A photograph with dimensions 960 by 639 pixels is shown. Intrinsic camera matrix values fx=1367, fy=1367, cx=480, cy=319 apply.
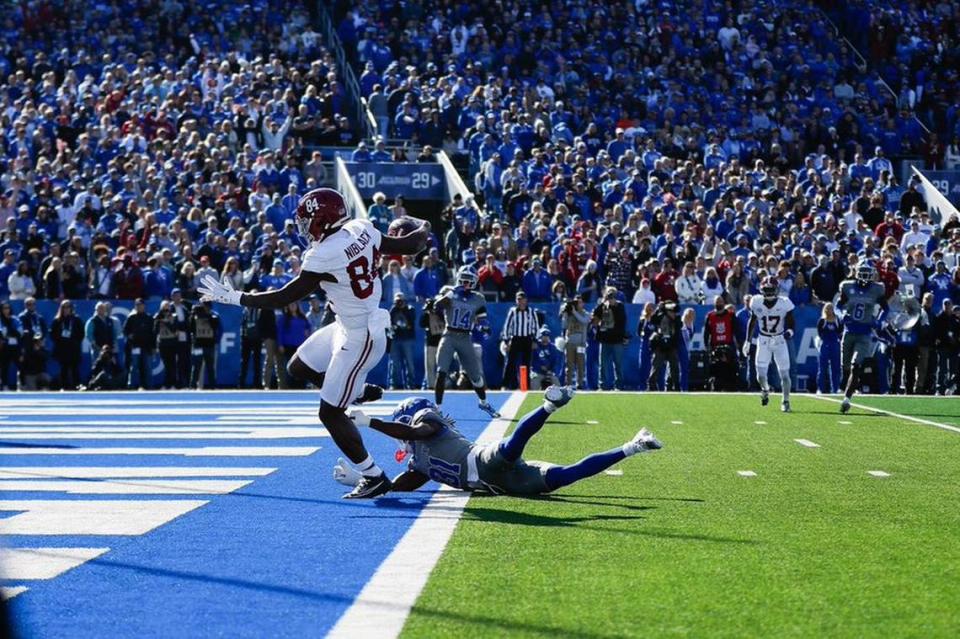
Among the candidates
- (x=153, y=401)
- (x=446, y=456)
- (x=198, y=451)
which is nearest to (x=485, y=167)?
(x=153, y=401)

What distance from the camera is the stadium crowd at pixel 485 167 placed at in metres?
22.4

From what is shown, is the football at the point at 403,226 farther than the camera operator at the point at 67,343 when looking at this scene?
No

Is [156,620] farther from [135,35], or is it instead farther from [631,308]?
[135,35]

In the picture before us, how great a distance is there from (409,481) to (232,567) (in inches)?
111

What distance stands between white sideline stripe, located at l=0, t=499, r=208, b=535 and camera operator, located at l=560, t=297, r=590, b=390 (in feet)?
45.8

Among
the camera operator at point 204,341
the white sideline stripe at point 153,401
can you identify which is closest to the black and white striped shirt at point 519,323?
the white sideline stripe at point 153,401

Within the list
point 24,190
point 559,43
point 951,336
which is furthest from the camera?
point 559,43

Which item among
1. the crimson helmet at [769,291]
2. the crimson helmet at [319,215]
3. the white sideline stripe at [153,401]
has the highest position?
the crimson helmet at [319,215]

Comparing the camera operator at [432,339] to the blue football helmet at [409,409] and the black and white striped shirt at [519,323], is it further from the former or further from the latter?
the blue football helmet at [409,409]

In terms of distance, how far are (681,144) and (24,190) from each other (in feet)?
42.6

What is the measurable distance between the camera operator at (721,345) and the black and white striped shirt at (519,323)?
9.77 feet

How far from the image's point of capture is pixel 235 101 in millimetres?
26812

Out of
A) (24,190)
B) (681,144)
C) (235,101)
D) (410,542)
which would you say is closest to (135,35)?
(235,101)

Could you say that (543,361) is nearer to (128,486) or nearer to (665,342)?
(665,342)
